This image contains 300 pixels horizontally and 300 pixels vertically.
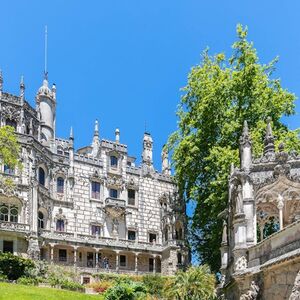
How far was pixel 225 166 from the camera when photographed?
3183 centimetres

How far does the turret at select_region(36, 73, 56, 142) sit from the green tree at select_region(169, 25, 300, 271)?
2090 centimetres

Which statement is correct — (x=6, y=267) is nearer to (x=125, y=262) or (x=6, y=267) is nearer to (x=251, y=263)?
(x=125, y=262)

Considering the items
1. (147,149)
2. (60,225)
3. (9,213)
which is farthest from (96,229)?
(147,149)

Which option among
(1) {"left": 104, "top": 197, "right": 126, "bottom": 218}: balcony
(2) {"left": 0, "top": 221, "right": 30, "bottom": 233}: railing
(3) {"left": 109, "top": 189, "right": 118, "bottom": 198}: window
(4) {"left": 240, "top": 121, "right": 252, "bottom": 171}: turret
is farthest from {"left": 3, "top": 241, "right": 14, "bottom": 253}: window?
(4) {"left": 240, "top": 121, "right": 252, "bottom": 171}: turret

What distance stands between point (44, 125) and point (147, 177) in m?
11.7

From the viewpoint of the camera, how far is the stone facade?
43.7ft

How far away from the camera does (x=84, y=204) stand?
53.2 metres

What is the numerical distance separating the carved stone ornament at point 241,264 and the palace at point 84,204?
1214 inches

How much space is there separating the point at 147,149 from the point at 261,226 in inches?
1631

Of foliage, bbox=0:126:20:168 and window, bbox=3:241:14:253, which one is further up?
foliage, bbox=0:126:20:168

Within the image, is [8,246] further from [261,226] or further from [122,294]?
[261,226]

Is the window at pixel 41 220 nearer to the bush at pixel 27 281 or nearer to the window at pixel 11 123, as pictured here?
the window at pixel 11 123

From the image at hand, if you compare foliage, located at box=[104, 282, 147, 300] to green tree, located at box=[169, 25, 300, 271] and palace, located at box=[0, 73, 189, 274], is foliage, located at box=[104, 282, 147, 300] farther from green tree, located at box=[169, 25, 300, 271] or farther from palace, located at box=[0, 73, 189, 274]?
palace, located at box=[0, 73, 189, 274]

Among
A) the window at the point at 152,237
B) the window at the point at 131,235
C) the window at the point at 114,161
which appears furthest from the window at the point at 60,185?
the window at the point at 152,237
